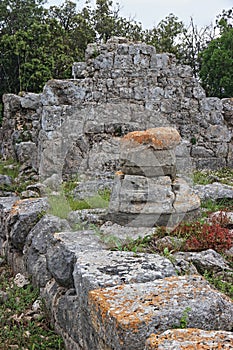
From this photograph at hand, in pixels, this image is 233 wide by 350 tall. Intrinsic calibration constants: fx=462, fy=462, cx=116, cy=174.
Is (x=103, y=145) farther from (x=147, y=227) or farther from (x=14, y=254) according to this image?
(x=147, y=227)

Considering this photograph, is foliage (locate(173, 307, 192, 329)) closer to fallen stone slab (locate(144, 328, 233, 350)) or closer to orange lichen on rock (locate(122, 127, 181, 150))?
fallen stone slab (locate(144, 328, 233, 350))

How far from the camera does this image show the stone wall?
31.0 feet

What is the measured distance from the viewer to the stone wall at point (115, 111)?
31.0 ft

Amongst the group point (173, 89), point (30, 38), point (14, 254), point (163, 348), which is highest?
point (30, 38)

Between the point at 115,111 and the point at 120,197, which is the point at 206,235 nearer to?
the point at 120,197

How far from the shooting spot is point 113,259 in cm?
408

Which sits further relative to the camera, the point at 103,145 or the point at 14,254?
the point at 103,145

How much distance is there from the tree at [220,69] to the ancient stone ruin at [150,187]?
34.8ft

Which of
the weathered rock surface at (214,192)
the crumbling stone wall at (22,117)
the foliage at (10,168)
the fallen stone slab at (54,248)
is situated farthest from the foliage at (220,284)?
the crumbling stone wall at (22,117)

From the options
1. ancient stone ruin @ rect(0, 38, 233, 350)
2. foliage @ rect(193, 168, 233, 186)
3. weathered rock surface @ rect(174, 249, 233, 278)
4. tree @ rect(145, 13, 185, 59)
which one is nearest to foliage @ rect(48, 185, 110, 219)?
ancient stone ruin @ rect(0, 38, 233, 350)

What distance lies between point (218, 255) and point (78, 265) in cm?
138

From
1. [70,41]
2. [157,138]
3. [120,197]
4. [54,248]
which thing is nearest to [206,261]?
[54,248]

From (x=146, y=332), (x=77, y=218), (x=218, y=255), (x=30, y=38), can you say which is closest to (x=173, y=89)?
(x=77, y=218)

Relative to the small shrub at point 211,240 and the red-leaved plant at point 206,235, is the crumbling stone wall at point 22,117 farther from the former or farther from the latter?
the small shrub at point 211,240
